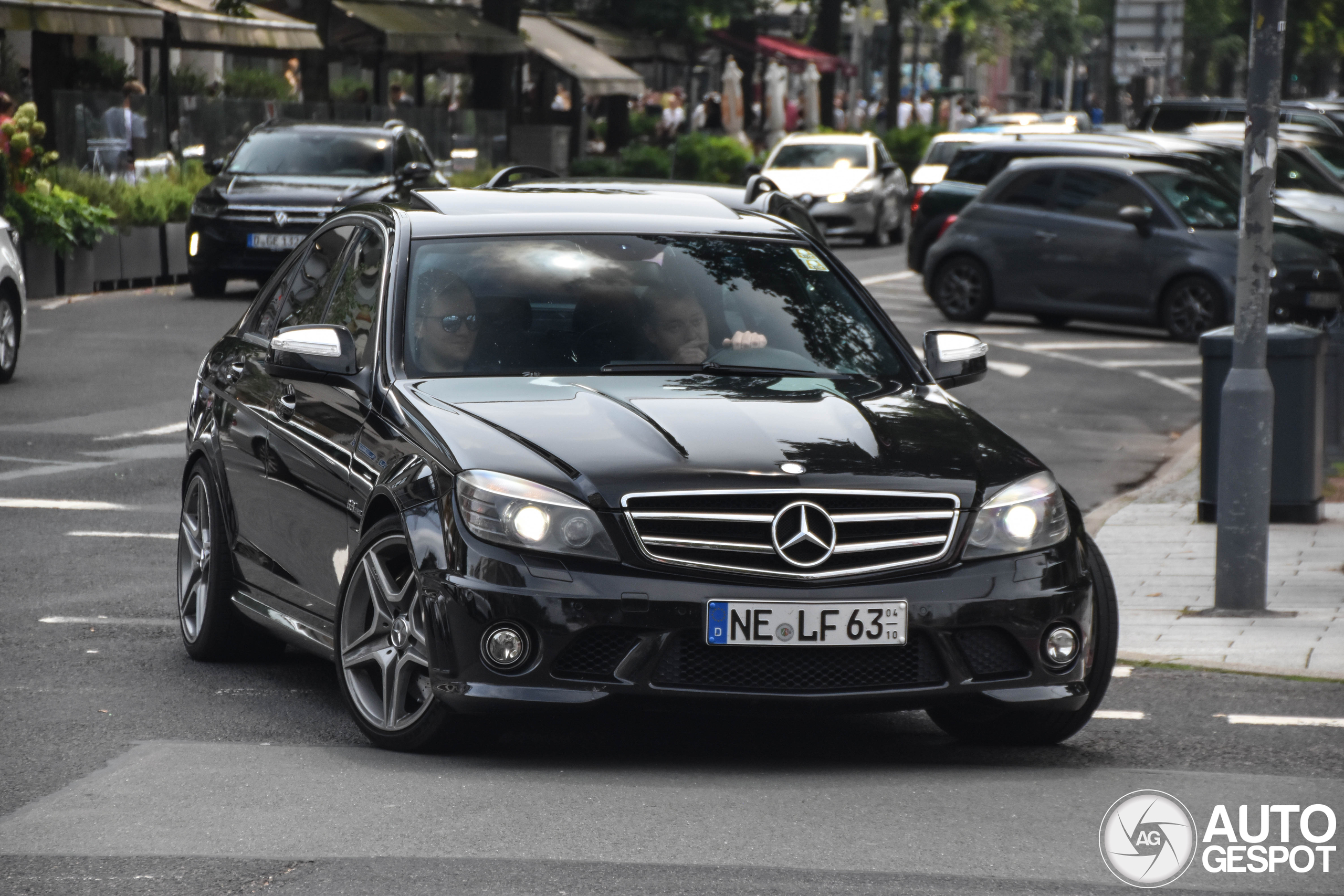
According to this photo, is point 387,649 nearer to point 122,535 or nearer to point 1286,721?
point 1286,721

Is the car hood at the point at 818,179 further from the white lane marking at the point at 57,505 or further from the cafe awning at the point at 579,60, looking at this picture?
the white lane marking at the point at 57,505

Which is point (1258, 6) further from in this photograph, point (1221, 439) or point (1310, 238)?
point (1310, 238)

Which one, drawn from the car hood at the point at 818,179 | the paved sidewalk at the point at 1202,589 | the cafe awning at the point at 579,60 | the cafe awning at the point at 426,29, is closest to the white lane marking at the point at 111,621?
the paved sidewalk at the point at 1202,589

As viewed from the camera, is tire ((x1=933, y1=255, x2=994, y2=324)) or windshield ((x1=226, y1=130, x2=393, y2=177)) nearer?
tire ((x1=933, y1=255, x2=994, y2=324))

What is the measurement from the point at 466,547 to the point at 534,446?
0.34 m

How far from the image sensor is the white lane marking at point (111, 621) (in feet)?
26.4

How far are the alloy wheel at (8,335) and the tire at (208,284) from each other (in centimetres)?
672

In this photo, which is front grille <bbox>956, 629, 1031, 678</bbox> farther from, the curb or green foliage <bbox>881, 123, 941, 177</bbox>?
green foliage <bbox>881, 123, 941, 177</bbox>

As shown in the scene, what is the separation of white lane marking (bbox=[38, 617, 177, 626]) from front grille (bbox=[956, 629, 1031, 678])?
3458mm

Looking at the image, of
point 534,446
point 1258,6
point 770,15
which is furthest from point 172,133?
point 770,15

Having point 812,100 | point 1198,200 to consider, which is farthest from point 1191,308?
point 812,100

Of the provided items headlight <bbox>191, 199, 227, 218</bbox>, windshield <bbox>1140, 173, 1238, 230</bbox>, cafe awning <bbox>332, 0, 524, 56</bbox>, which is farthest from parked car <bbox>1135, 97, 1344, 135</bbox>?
headlight <bbox>191, 199, 227, 218</bbox>

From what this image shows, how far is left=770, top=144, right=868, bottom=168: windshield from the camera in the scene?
3509 centimetres

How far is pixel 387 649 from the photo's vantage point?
5.93m
